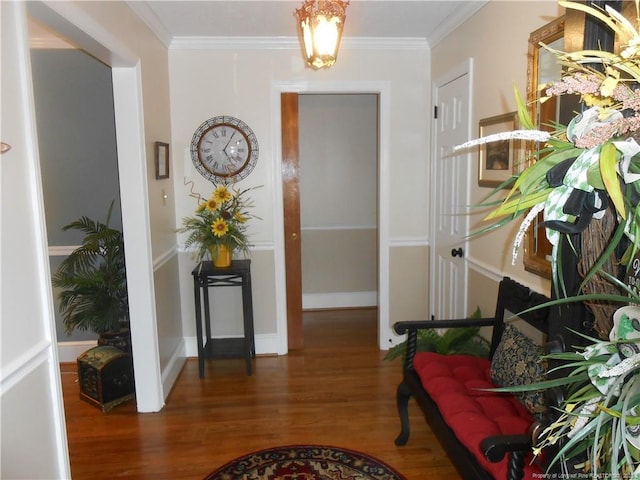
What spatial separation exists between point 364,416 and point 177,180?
2.24m

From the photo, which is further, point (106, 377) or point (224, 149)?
point (224, 149)

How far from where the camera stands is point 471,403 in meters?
2.14

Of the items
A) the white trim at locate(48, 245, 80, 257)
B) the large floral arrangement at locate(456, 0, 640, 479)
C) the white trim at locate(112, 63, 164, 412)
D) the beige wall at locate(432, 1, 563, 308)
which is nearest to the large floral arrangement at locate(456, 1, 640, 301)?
the large floral arrangement at locate(456, 0, 640, 479)

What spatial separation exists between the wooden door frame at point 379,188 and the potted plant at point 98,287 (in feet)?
3.91

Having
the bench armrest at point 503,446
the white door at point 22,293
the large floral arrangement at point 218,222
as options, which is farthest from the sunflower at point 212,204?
the bench armrest at point 503,446

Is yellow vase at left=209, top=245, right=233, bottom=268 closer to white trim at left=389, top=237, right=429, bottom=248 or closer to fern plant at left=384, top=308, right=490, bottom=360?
white trim at left=389, top=237, right=429, bottom=248

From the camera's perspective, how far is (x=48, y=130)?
3711mm

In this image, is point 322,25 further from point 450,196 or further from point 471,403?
point 471,403

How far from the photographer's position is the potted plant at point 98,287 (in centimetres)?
329

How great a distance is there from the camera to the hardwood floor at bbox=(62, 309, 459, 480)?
8.39 feet

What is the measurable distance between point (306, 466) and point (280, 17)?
8.93ft

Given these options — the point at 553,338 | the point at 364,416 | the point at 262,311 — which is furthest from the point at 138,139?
the point at 553,338

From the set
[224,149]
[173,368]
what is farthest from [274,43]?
[173,368]

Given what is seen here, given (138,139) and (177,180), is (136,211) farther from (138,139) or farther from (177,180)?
(177,180)
